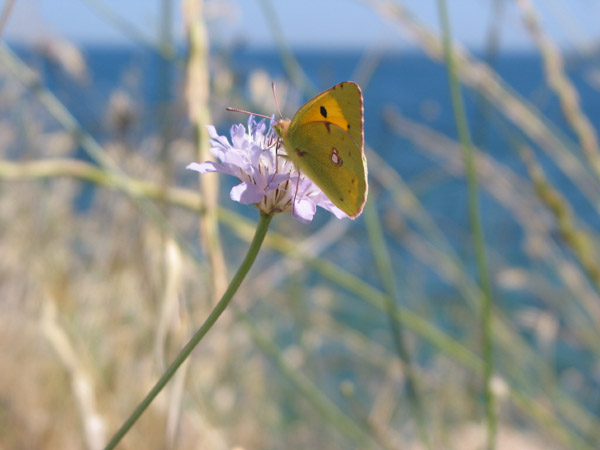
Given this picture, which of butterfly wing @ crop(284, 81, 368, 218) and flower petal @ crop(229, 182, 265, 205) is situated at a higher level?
butterfly wing @ crop(284, 81, 368, 218)

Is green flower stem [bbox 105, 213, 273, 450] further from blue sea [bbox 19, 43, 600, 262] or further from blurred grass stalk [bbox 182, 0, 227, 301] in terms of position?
blue sea [bbox 19, 43, 600, 262]

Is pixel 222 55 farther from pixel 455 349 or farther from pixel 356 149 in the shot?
pixel 356 149

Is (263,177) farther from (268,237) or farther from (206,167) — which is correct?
(268,237)

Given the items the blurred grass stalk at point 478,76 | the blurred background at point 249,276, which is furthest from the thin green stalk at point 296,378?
the blurred grass stalk at point 478,76

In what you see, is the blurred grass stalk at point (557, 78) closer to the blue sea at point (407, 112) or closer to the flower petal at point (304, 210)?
the blue sea at point (407, 112)

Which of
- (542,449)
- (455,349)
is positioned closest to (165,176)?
(455,349)

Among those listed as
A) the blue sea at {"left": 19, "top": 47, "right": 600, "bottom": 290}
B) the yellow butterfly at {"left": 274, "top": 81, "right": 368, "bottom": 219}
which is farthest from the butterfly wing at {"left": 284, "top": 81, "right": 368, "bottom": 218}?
the blue sea at {"left": 19, "top": 47, "right": 600, "bottom": 290}

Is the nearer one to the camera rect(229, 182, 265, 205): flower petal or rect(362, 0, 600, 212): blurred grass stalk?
rect(229, 182, 265, 205): flower petal

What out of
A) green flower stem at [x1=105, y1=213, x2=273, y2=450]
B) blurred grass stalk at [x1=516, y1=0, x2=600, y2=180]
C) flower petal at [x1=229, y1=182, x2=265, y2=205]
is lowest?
green flower stem at [x1=105, y1=213, x2=273, y2=450]
